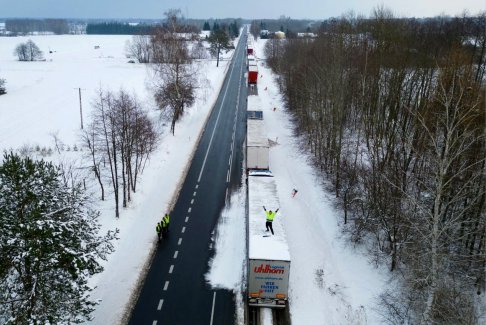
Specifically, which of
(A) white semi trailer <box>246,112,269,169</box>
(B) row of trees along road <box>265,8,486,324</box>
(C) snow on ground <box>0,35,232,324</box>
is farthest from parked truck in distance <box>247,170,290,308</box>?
(A) white semi trailer <box>246,112,269,169</box>

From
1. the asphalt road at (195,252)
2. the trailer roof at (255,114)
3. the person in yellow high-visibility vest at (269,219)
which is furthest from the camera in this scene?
the trailer roof at (255,114)

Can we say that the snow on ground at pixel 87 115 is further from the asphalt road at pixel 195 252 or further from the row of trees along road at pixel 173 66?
the row of trees along road at pixel 173 66

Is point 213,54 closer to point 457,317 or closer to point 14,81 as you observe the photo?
point 14,81

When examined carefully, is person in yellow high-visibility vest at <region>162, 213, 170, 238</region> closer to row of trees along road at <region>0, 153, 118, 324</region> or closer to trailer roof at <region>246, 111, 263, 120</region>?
row of trees along road at <region>0, 153, 118, 324</region>

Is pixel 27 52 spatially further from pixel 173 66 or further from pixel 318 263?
pixel 318 263

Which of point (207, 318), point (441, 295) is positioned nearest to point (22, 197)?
point (207, 318)

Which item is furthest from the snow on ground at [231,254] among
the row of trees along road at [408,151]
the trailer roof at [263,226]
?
the row of trees along road at [408,151]
